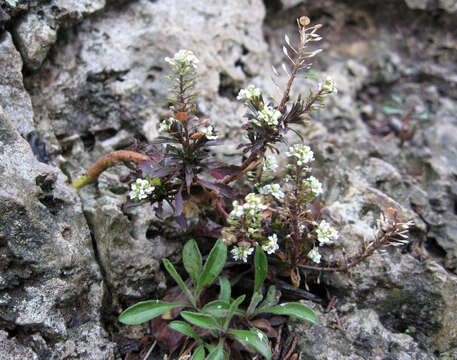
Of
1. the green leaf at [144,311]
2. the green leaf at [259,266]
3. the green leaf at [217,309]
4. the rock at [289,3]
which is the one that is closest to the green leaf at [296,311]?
the green leaf at [259,266]

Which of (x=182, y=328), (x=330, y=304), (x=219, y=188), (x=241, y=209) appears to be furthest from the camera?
(x=330, y=304)

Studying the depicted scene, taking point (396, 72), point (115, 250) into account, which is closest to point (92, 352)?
point (115, 250)

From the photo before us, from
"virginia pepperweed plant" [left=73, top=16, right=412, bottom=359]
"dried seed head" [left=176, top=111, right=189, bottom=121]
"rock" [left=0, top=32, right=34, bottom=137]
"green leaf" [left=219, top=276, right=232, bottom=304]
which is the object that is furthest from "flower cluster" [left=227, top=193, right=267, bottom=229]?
"rock" [left=0, top=32, right=34, bottom=137]

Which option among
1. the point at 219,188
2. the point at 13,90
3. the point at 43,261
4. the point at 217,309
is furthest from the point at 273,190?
the point at 13,90

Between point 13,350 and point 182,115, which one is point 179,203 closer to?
point 182,115

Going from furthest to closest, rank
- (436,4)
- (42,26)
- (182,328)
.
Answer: (436,4), (42,26), (182,328)

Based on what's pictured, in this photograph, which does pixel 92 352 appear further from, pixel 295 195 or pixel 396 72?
pixel 396 72

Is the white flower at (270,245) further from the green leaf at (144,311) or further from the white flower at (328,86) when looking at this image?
the white flower at (328,86)

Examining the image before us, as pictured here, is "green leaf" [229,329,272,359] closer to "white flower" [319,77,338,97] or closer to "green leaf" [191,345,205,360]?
"green leaf" [191,345,205,360]
